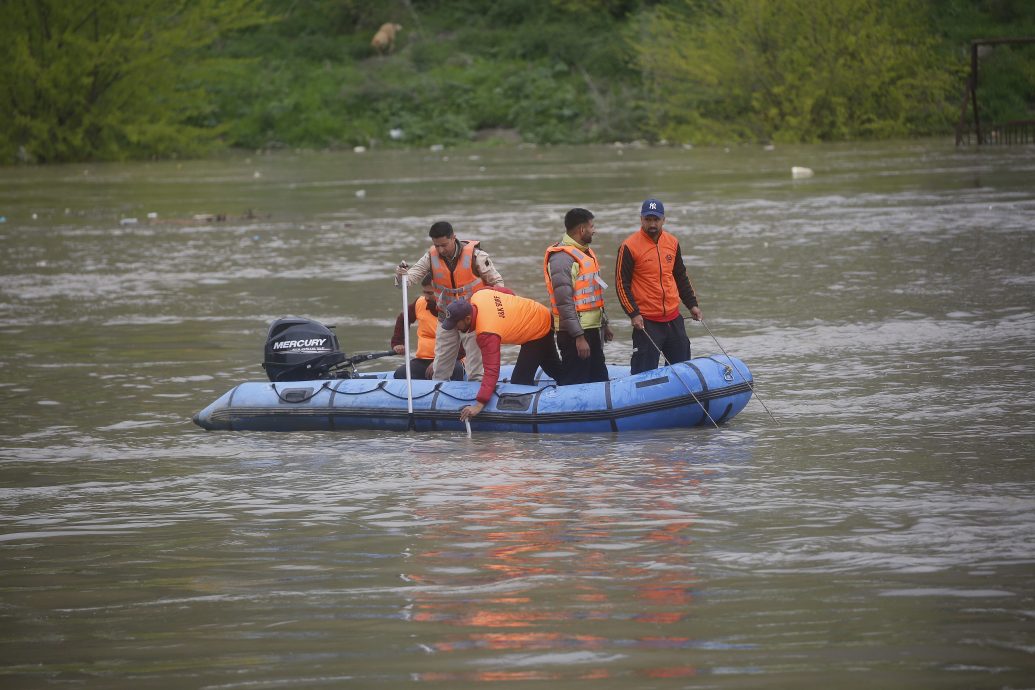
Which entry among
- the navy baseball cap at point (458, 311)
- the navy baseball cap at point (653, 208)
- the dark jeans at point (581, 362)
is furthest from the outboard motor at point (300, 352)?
the navy baseball cap at point (653, 208)

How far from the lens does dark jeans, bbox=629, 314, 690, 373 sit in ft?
34.9

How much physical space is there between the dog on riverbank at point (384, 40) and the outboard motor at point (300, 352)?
41.5 meters

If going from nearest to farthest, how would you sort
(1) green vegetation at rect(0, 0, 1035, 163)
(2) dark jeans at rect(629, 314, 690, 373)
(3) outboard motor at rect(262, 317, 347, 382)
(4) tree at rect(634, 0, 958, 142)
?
(2) dark jeans at rect(629, 314, 690, 373), (3) outboard motor at rect(262, 317, 347, 382), (4) tree at rect(634, 0, 958, 142), (1) green vegetation at rect(0, 0, 1035, 163)

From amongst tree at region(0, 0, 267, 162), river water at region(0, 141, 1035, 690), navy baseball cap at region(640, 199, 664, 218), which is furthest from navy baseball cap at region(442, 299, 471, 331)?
tree at region(0, 0, 267, 162)

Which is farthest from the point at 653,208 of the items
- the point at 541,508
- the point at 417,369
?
the point at 541,508

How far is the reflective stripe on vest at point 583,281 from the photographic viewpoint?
33.5 ft

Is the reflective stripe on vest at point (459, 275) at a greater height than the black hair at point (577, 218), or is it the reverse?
the black hair at point (577, 218)

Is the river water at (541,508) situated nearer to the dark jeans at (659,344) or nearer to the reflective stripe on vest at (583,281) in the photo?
the dark jeans at (659,344)

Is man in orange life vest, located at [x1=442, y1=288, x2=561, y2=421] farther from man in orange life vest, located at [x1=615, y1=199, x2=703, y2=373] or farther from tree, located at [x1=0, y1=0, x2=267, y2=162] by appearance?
tree, located at [x1=0, y1=0, x2=267, y2=162]

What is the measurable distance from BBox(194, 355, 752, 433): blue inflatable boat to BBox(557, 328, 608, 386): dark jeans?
0.14m

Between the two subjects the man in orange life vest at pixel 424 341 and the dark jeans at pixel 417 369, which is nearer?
the man in orange life vest at pixel 424 341

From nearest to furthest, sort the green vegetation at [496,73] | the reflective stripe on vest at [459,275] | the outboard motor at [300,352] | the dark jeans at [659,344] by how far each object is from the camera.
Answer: the dark jeans at [659,344] → the reflective stripe on vest at [459,275] → the outboard motor at [300,352] → the green vegetation at [496,73]

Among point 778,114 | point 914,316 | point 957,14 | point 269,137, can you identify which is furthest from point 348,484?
point 269,137

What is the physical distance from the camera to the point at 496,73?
49.0 m
